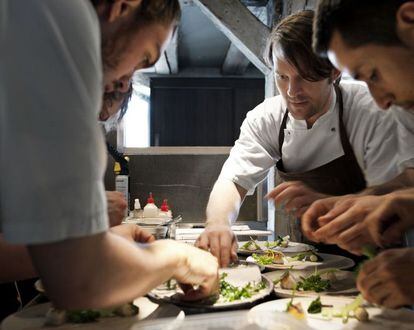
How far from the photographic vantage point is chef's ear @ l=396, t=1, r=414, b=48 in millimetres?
920

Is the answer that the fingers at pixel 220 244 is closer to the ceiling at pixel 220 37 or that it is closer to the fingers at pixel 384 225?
the fingers at pixel 384 225

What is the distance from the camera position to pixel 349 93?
7.32 ft

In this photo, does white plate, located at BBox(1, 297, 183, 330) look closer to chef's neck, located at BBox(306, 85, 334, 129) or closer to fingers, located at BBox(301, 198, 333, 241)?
fingers, located at BBox(301, 198, 333, 241)

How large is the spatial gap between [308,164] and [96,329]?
156 centimetres

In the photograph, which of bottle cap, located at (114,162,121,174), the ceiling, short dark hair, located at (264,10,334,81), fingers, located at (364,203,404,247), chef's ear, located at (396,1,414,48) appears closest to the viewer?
chef's ear, located at (396,1,414,48)

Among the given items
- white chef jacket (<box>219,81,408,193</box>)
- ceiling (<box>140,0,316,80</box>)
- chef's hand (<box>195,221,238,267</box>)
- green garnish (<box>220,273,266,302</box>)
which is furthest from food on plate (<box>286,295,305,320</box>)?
ceiling (<box>140,0,316,80</box>)

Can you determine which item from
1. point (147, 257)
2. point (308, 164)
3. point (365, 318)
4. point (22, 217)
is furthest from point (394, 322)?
point (308, 164)

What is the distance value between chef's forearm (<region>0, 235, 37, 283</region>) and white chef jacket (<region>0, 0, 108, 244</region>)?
590 mm

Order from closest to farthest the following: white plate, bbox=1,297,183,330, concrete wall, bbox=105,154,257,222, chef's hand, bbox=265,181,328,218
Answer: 1. white plate, bbox=1,297,183,330
2. chef's hand, bbox=265,181,328,218
3. concrete wall, bbox=105,154,257,222

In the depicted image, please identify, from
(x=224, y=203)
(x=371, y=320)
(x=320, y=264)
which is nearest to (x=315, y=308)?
(x=371, y=320)

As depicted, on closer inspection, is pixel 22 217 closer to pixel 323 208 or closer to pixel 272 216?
pixel 323 208

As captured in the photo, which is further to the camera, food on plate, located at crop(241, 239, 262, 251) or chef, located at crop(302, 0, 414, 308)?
food on plate, located at crop(241, 239, 262, 251)

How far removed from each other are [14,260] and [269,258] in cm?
95

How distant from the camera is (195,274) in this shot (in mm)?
1128
